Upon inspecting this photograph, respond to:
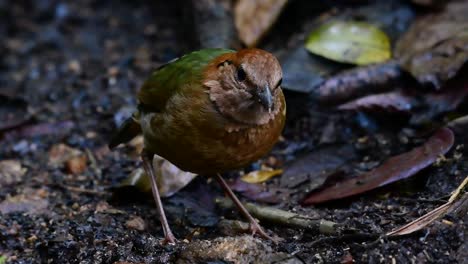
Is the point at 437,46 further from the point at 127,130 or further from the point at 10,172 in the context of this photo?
the point at 10,172

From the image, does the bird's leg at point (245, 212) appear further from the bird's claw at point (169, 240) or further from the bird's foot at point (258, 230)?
the bird's claw at point (169, 240)

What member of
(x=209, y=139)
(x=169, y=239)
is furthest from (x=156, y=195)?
(x=209, y=139)

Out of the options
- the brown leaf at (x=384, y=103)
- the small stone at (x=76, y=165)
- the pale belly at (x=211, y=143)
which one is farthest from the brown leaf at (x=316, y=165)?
the small stone at (x=76, y=165)

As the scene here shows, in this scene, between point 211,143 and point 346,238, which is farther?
point 211,143

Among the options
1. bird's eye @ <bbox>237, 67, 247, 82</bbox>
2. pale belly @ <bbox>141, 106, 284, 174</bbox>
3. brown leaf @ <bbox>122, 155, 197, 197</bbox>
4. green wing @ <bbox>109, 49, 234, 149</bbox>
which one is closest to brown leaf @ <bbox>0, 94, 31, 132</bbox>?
brown leaf @ <bbox>122, 155, 197, 197</bbox>

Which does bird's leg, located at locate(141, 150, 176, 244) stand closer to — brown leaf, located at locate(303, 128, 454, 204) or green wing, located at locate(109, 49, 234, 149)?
green wing, located at locate(109, 49, 234, 149)
